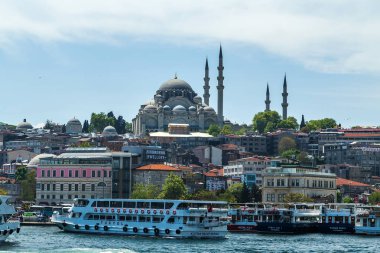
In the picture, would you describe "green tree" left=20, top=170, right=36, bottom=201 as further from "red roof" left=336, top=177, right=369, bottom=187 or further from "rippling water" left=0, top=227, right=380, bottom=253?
"rippling water" left=0, top=227, right=380, bottom=253

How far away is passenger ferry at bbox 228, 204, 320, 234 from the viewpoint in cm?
8775

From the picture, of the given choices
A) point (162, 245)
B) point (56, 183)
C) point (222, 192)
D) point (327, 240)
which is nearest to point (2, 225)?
point (162, 245)

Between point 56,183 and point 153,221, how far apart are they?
37.8 m

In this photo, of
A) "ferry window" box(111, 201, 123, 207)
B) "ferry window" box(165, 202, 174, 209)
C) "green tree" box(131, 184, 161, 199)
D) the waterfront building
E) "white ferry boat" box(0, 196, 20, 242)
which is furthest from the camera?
the waterfront building

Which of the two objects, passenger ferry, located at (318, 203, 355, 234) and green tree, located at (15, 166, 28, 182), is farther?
green tree, located at (15, 166, 28, 182)

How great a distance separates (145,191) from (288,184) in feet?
50.5

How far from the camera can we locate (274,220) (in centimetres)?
8975

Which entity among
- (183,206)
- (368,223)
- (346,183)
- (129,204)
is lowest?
(368,223)

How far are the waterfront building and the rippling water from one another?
3052cm

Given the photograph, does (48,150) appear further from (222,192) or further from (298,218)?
(298,218)

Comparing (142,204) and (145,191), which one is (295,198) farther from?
(142,204)

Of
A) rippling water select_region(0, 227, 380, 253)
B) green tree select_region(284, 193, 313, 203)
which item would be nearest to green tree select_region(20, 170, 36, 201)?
green tree select_region(284, 193, 313, 203)

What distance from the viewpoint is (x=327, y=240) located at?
79125 mm

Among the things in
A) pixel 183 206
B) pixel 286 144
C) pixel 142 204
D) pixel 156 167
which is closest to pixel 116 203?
pixel 142 204
